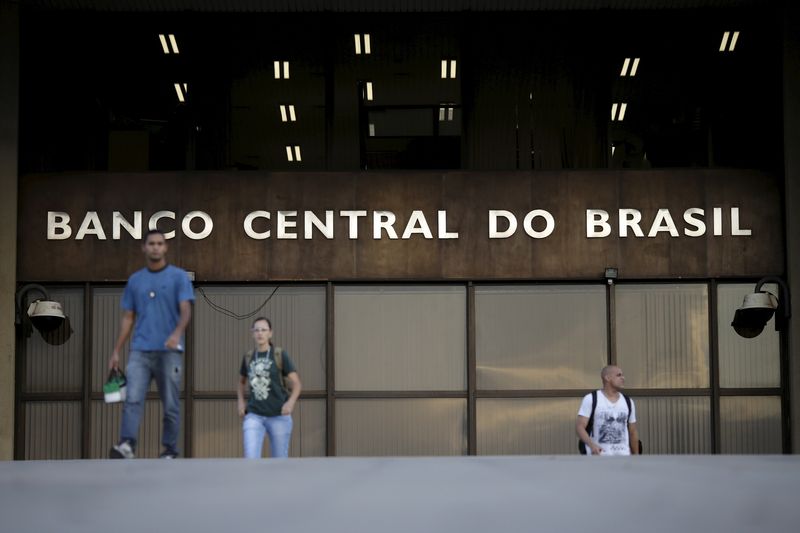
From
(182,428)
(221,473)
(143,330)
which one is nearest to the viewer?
(221,473)

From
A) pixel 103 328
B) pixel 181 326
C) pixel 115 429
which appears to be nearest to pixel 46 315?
pixel 103 328

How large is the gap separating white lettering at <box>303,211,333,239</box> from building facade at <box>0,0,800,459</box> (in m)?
0.04

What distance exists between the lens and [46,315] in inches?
551

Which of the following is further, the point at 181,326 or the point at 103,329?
the point at 103,329

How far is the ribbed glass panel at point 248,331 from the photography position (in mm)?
14555

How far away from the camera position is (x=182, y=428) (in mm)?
14422

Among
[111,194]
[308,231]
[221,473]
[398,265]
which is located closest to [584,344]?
[398,265]

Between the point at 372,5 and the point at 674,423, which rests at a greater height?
the point at 372,5

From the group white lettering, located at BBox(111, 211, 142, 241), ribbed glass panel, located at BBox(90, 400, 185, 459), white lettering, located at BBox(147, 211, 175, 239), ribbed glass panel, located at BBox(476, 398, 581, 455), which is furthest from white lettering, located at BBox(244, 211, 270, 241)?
ribbed glass panel, located at BBox(476, 398, 581, 455)

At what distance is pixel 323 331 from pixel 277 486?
1183cm

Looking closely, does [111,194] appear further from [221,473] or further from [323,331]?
[221,473]

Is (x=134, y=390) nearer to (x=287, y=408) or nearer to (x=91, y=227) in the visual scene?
(x=287, y=408)

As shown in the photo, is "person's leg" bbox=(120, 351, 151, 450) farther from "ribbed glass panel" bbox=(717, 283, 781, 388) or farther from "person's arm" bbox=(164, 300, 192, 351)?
"ribbed glass panel" bbox=(717, 283, 781, 388)

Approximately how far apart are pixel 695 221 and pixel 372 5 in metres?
5.41
